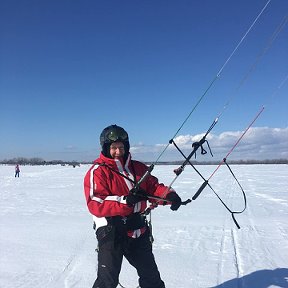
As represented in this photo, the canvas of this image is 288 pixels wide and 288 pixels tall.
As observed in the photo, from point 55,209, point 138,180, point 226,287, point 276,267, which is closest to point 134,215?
point 138,180

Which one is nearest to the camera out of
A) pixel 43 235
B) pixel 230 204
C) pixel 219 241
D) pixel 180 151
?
pixel 180 151

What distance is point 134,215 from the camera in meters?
3.15

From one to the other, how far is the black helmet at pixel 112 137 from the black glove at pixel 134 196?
0.43m

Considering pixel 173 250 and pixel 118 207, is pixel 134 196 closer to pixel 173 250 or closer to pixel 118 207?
pixel 118 207

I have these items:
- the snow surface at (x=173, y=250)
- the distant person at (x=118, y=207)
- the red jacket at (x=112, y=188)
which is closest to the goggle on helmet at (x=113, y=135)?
the distant person at (x=118, y=207)

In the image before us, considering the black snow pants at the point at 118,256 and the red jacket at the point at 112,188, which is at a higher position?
the red jacket at the point at 112,188

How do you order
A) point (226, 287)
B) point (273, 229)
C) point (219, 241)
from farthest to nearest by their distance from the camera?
1. point (273, 229)
2. point (219, 241)
3. point (226, 287)

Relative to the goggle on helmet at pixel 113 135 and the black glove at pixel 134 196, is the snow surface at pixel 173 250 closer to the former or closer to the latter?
the black glove at pixel 134 196

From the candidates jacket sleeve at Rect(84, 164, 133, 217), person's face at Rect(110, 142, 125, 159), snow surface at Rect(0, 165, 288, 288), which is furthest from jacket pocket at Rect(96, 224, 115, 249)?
snow surface at Rect(0, 165, 288, 288)

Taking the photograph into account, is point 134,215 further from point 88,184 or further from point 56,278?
point 56,278

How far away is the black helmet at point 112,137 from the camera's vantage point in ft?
10.6

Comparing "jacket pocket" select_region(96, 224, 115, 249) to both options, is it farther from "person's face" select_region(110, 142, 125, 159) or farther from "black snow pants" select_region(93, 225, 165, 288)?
"person's face" select_region(110, 142, 125, 159)

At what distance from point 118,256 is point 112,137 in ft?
3.47

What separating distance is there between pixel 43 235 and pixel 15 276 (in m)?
2.43
